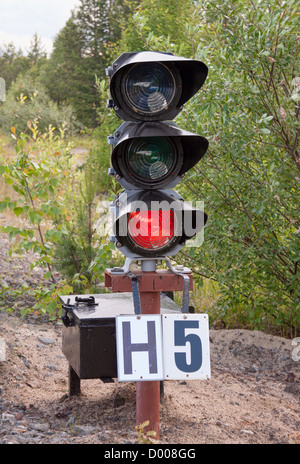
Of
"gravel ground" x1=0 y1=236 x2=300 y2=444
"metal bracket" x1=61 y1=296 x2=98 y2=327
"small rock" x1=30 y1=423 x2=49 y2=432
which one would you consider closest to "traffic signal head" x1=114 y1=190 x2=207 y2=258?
"metal bracket" x1=61 y1=296 x2=98 y2=327

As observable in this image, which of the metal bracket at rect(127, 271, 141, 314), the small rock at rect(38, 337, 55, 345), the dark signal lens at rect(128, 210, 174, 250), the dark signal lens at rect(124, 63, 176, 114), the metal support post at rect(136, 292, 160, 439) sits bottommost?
the small rock at rect(38, 337, 55, 345)

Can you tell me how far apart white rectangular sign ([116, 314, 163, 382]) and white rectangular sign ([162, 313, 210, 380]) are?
6 cm

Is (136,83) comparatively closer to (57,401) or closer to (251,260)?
(57,401)

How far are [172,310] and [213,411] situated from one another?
3.06 ft

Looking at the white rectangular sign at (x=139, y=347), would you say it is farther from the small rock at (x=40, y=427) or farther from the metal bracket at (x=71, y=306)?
the small rock at (x=40, y=427)

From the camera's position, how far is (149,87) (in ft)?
10.3

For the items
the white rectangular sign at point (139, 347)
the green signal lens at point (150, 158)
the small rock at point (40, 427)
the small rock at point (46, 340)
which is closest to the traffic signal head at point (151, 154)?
the green signal lens at point (150, 158)

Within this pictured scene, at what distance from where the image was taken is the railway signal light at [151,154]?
308 centimetres

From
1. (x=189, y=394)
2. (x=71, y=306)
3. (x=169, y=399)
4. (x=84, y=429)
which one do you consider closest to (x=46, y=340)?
(x=189, y=394)

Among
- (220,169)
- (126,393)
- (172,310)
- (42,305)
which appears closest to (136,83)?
(172,310)

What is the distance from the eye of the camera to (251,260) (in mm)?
5555

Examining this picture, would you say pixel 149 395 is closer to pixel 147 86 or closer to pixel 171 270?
pixel 171 270

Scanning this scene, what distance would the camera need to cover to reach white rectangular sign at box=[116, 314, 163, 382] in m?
2.90

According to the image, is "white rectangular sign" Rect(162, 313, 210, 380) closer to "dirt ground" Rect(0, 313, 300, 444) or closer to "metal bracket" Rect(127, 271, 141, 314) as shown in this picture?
"metal bracket" Rect(127, 271, 141, 314)
